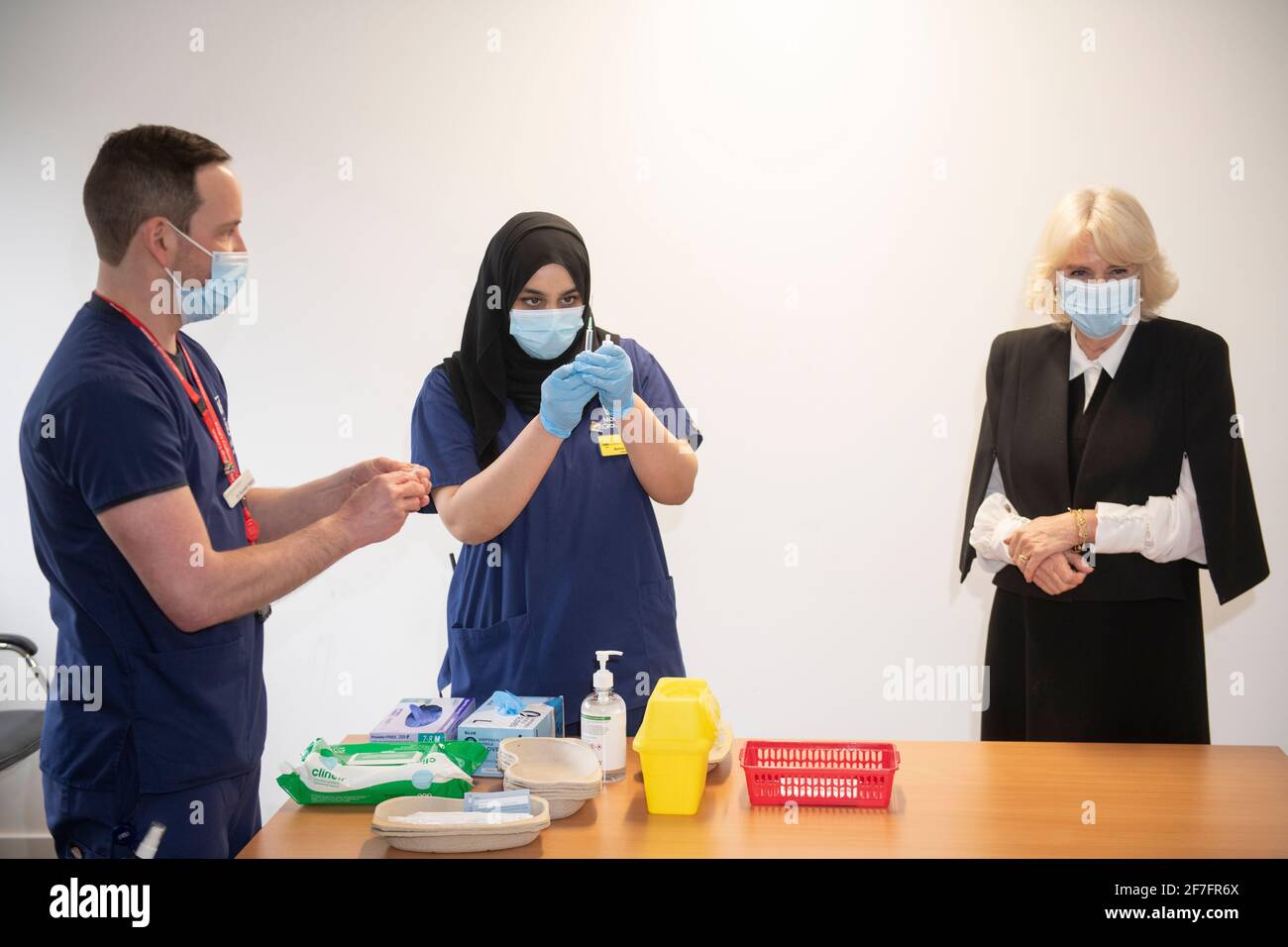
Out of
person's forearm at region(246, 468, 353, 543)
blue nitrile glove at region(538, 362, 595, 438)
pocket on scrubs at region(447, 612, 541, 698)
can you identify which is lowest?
pocket on scrubs at region(447, 612, 541, 698)

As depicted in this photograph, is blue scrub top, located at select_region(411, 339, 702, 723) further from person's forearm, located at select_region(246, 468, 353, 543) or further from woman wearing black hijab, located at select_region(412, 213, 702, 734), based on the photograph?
person's forearm, located at select_region(246, 468, 353, 543)

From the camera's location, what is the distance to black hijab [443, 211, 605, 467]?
7.61 feet

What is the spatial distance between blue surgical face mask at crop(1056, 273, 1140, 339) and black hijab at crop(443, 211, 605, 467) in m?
1.14

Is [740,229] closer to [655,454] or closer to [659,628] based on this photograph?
[655,454]

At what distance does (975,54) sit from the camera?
3486 millimetres

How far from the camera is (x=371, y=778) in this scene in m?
1.87

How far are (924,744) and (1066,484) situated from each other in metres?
0.72

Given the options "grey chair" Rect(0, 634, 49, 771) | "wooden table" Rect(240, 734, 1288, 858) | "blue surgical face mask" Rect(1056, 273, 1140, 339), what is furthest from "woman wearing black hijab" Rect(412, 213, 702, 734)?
"grey chair" Rect(0, 634, 49, 771)

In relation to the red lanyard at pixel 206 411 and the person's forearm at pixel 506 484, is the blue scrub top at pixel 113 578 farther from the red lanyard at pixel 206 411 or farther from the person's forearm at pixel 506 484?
the person's forearm at pixel 506 484

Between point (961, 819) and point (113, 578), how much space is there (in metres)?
1.48

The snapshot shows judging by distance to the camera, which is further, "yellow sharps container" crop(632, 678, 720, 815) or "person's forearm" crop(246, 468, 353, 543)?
"person's forearm" crop(246, 468, 353, 543)

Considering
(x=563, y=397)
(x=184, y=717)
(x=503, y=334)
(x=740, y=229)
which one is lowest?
(x=184, y=717)

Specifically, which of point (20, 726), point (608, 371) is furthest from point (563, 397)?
point (20, 726)

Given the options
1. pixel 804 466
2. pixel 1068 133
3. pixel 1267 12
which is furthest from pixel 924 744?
pixel 1267 12
